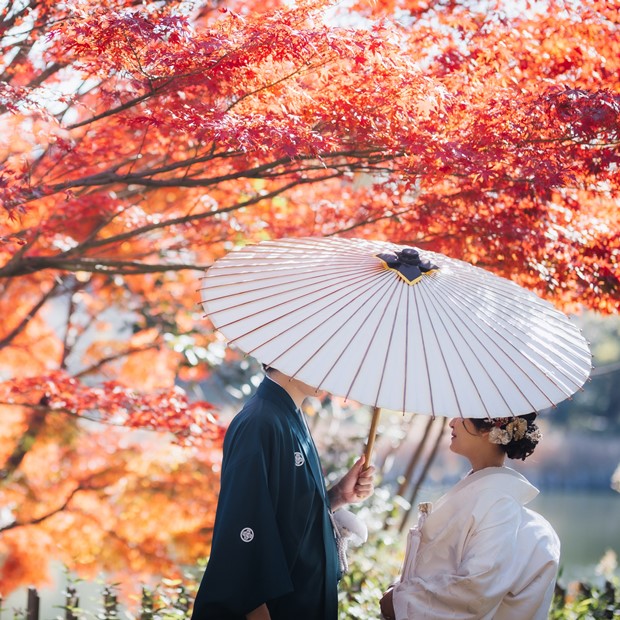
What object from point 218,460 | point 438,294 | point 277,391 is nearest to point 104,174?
point 277,391

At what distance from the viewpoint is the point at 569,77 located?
12.8 ft

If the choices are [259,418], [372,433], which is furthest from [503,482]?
[259,418]

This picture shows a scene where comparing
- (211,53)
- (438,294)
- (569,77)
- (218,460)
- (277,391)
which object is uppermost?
(569,77)

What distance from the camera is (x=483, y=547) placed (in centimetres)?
264

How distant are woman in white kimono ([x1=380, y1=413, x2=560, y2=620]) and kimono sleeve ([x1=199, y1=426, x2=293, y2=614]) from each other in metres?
0.62

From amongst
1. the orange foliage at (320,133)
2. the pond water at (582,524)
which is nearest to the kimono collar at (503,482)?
the orange foliage at (320,133)

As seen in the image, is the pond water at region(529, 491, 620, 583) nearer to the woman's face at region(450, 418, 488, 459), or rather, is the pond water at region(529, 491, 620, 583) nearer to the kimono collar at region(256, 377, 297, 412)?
the woman's face at region(450, 418, 488, 459)

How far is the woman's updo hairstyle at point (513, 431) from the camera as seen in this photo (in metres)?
2.82

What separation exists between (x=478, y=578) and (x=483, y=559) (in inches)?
2.6

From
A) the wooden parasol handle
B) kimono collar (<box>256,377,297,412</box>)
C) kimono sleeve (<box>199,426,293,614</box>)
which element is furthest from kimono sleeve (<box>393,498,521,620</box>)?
kimono collar (<box>256,377,297,412</box>)

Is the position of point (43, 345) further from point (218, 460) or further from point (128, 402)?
point (128, 402)

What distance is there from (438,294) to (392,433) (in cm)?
566

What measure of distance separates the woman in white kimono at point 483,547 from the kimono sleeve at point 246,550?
0.62m

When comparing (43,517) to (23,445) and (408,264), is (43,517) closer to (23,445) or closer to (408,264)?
(23,445)
